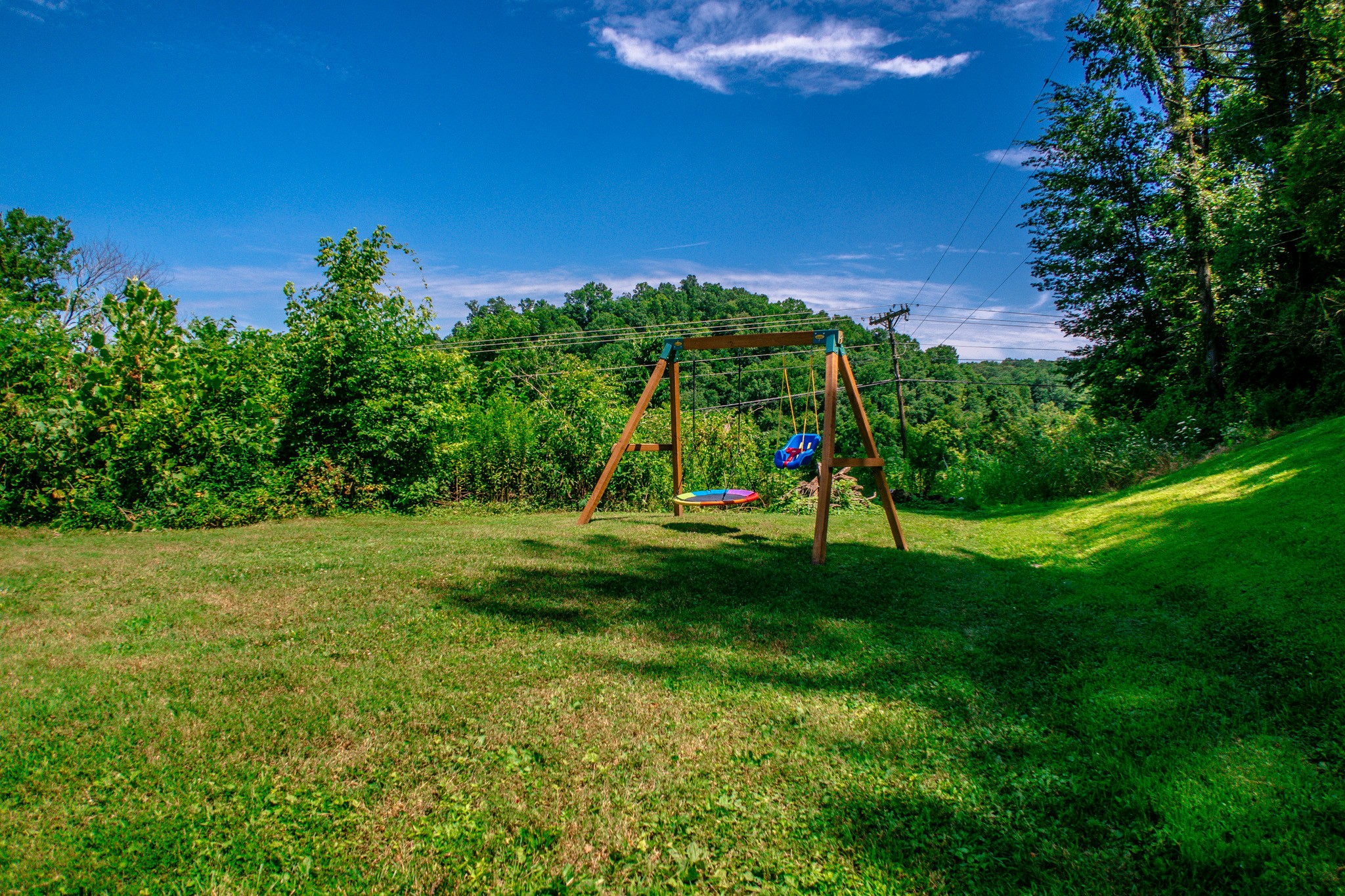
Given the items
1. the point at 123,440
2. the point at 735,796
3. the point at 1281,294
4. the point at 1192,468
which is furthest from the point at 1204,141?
the point at 123,440

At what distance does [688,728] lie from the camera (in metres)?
2.87

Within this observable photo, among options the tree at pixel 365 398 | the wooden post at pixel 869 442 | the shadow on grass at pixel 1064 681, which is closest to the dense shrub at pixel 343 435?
the tree at pixel 365 398

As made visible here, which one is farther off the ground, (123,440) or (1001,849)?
(123,440)

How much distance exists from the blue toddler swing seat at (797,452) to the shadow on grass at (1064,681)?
6221mm

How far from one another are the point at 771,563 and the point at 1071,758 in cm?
389

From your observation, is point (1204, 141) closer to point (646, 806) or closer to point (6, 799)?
point (646, 806)

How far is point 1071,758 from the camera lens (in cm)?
259

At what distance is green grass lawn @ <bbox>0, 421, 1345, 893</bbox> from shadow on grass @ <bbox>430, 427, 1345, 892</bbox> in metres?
0.02

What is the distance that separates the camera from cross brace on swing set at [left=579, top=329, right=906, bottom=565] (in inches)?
263

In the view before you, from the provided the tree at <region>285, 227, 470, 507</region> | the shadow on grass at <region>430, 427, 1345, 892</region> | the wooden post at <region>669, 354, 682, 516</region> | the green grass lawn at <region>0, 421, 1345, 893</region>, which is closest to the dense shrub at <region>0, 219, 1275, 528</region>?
the tree at <region>285, 227, 470, 507</region>

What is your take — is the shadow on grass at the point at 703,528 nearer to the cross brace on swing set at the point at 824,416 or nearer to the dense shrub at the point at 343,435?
the cross brace on swing set at the point at 824,416

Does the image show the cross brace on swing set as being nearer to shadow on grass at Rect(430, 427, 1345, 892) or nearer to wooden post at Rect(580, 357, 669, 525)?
wooden post at Rect(580, 357, 669, 525)

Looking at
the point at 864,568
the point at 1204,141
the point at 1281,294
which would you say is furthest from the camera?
the point at 1204,141

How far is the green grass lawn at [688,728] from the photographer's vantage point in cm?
202
